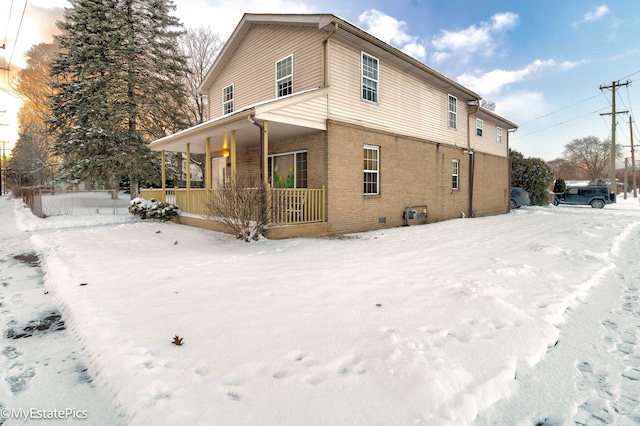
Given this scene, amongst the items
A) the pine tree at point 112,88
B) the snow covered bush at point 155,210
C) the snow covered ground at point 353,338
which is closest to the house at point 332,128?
the snow covered bush at point 155,210

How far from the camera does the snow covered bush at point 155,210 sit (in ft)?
40.9

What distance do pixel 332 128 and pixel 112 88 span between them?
615 inches

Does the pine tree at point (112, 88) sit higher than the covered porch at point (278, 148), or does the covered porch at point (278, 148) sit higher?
the pine tree at point (112, 88)

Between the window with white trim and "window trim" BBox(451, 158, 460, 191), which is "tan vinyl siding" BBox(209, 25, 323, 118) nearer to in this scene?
the window with white trim

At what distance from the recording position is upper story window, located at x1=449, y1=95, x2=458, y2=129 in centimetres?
1570

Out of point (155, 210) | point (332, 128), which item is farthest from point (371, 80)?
point (155, 210)

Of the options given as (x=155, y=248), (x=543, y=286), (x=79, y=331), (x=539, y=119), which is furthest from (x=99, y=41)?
(x=539, y=119)

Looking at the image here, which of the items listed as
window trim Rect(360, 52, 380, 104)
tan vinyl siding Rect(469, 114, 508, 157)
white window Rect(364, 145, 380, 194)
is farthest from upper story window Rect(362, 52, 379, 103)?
tan vinyl siding Rect(469, 114, 508, 157)

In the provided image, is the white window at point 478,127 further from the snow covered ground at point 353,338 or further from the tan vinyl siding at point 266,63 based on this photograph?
the snow covered ground at point 353,338

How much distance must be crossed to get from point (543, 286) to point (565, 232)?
7.29m

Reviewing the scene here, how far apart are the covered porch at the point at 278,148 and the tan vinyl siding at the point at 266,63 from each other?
4.98 feet

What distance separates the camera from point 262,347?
2801mm

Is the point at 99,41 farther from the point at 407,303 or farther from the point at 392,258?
the point at 407,303

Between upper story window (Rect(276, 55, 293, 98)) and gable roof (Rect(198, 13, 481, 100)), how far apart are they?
3.95ft
